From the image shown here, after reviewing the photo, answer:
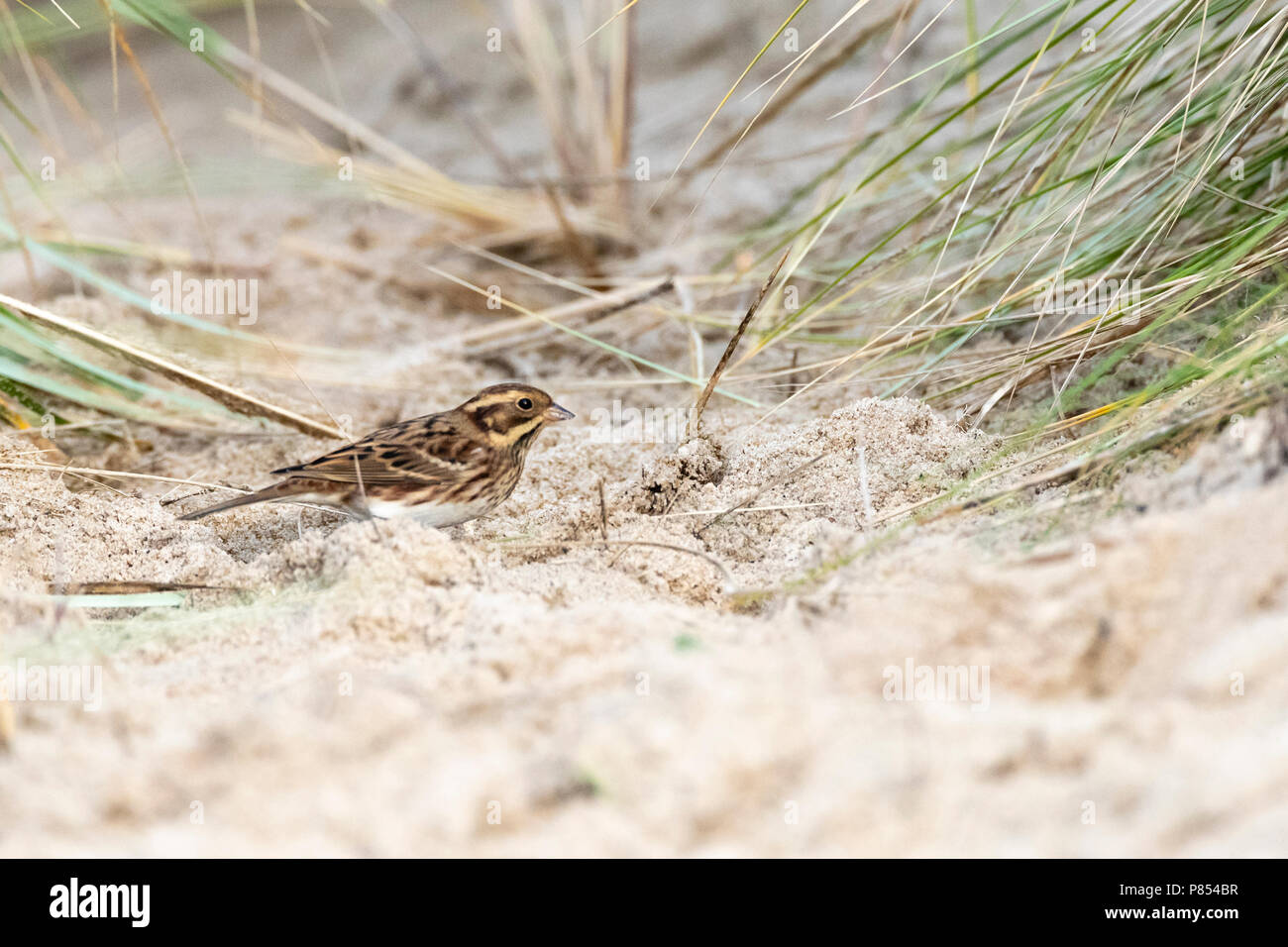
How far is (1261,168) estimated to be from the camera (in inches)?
143

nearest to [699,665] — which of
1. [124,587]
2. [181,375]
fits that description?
[124,587]

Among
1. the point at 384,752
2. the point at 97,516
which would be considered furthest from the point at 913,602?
the point at 97,516

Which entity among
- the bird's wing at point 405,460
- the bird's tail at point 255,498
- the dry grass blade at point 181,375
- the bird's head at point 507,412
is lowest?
the bird's tail at point 255,498

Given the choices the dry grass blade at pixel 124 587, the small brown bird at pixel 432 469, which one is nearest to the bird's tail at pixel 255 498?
the small brown bird at pixel 432 469

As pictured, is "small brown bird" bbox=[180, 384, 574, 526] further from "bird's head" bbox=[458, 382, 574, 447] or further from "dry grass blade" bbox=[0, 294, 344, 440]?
"dry grass blade" bbox=[0, 294, 344, 440]

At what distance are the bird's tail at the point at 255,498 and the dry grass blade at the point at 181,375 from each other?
673 mm

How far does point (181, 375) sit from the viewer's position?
162 inches

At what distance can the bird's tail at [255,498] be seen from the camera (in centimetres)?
351

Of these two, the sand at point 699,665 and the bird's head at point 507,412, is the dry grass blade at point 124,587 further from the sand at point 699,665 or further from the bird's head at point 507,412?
the bird's head at point 507,412

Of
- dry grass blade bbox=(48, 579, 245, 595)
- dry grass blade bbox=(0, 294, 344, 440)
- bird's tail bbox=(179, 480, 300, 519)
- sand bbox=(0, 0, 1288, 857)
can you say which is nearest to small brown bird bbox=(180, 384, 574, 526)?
bird's tail bbox=(179, 480, 300, 519)

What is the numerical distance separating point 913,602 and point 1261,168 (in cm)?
235

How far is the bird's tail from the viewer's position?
351cm

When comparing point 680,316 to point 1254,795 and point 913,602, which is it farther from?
point 1254,795

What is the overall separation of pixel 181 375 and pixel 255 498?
0.89m
